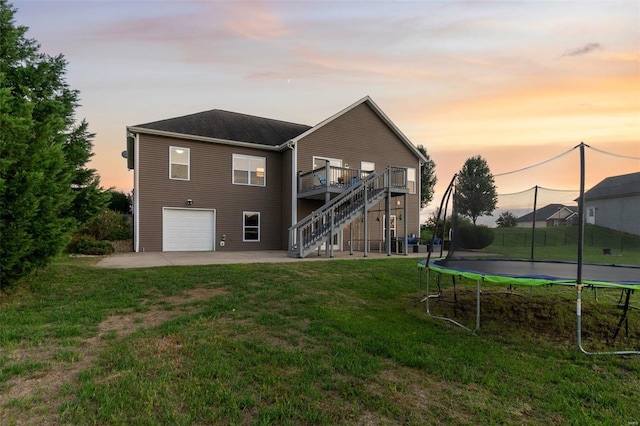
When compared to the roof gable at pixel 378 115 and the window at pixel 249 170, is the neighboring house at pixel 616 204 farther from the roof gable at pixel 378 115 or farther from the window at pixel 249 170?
the window at pixel 249 170

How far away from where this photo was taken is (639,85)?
31.0ft

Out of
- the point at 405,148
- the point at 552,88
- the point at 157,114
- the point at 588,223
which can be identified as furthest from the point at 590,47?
the point at 157,114

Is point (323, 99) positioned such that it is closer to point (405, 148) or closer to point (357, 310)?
point (405, 148)

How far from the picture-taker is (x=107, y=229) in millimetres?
14055

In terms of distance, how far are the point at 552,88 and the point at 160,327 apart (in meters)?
13.0

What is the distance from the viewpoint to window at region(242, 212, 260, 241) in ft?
52.5

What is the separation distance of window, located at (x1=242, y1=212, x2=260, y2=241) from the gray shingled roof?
3.59m

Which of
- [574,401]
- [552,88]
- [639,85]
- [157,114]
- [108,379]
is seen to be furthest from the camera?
[157,114]

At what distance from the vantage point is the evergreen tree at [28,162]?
495 centimetres

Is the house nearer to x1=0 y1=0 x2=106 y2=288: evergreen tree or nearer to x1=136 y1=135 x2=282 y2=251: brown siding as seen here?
x1=136 y1=135 x2=282 y2=251: brown siding

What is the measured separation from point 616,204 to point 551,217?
117 cm

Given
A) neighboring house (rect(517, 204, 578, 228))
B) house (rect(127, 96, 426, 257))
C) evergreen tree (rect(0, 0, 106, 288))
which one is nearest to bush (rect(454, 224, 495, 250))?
neighboring house (rect(517, 204, 578, 228))

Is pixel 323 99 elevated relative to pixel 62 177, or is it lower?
elevated

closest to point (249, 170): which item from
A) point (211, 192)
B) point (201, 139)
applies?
point (211, 192)
